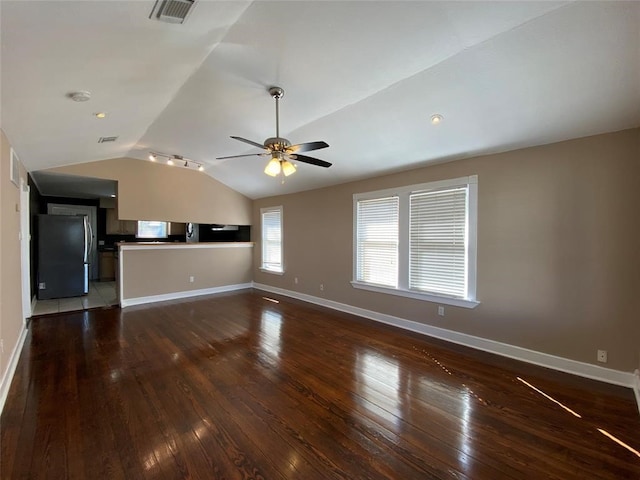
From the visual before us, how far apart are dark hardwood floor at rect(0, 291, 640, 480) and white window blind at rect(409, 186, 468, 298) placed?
32.2 inches

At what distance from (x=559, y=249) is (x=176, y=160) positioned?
246 inches

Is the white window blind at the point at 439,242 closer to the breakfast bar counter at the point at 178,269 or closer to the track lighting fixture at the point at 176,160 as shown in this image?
the track lighting fixture at the point at 176,160

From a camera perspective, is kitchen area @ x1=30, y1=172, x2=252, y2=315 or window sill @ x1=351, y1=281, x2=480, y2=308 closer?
window sill @ x1=351, y1=281, x2=480, y2=308

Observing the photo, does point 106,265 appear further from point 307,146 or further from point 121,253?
point 307,146

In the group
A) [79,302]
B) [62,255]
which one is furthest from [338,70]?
[62,255]

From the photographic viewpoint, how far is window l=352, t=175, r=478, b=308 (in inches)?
144

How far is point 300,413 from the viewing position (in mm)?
2244

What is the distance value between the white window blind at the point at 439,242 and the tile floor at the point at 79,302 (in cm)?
579

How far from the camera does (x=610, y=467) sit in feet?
5.69

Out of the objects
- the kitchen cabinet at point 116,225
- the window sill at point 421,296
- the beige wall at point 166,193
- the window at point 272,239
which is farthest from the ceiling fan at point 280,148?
the kitchen cabinet at point 116,225

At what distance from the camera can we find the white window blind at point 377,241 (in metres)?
4.51

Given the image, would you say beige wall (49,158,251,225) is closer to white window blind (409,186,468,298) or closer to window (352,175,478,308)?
window (352,175,478,308)

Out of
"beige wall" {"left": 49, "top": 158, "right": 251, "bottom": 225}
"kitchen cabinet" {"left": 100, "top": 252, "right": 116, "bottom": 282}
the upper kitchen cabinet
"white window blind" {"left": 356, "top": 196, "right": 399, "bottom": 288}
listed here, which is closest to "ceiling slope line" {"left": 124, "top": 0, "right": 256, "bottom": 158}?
"beige wall" {"left": 49, "top": 158, "right": 251, "bottom": 225}

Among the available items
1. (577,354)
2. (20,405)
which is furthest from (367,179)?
(20,405)
